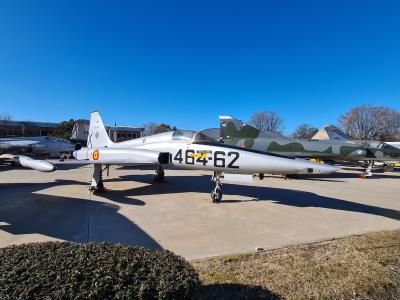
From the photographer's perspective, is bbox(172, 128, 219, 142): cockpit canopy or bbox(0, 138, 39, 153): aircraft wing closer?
bbox(172, 128, 219, 142): cockpit canopy

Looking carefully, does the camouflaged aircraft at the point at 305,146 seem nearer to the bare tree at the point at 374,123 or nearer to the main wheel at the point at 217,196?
the main wheel at the point at 217,196

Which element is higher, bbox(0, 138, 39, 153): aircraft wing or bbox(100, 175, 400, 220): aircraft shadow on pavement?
bbox(0, 138, 39, 153): aircraft wing

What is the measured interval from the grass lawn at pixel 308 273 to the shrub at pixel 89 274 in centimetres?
133

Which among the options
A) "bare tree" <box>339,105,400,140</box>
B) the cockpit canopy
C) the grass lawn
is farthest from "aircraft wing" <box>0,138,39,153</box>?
"bare tree" <box>339,105,400,140</box>

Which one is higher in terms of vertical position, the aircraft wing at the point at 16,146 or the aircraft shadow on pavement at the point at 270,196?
the aircraft wing at the point at 16,146

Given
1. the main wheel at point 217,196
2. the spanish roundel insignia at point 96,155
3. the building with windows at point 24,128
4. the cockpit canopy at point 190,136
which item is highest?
the building with windows at point 24,128

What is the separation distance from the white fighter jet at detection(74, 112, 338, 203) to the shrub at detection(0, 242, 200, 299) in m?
5.76

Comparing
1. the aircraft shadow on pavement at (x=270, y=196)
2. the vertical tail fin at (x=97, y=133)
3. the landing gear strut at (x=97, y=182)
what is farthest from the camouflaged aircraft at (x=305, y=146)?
the landing gear strut at (x=97, y=182)

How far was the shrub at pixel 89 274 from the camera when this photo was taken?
2.04 meters

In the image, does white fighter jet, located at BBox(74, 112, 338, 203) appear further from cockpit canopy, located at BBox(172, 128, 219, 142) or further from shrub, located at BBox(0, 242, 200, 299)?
shrub, located at BBox(0, 242, 200, 299)

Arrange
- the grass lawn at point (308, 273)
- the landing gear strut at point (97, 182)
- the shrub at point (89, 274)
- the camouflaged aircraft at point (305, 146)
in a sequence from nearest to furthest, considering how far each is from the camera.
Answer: the shrub at point (89, 274) → the grass lawn at point (308, 273) → the landing gear strut at point (97, 182) → the camouflaged aircraft at point (305, 146)

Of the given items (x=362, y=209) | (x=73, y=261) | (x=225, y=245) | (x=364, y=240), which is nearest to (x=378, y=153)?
(x=362, y=209)

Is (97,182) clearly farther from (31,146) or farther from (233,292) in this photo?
(31,146)

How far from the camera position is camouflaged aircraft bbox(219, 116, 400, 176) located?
19.2 m
